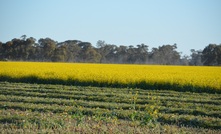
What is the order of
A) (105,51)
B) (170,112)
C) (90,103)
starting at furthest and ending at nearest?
(105,51), (90,103), (170,112)

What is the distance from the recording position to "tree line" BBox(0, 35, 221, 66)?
9238cm

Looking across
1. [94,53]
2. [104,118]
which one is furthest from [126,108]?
[94,53]

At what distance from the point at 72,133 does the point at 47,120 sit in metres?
1.60

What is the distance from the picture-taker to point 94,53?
102 metres

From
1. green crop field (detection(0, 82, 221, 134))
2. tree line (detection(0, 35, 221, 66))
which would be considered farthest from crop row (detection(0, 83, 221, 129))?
tree line (detection(0, 35, 221, 66))

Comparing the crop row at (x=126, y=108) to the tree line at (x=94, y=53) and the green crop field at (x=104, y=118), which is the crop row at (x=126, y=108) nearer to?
the green crop field at (x=104, y=118)

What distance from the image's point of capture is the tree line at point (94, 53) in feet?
303

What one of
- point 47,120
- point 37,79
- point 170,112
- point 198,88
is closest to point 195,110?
point 170,112

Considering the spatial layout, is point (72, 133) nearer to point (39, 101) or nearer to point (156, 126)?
point (156, 126)

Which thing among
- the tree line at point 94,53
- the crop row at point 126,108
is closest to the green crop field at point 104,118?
the crop row at point 126,108

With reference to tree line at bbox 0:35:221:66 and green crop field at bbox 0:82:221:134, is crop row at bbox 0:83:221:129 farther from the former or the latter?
tree line at bbox 0:35:221:66

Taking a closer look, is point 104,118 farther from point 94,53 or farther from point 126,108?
point 94,53

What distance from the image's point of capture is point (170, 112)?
11648 millimetres

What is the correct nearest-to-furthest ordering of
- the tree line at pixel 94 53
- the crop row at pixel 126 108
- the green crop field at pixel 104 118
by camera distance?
1. the green crop field at pixel 104 118
2. the crop row at pixel 126 108
3. the tree line at pixel 94 53
